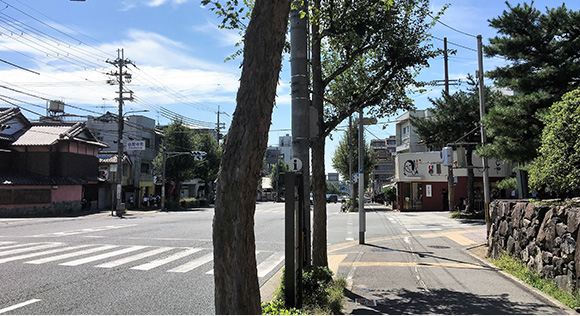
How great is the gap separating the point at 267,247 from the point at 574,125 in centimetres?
988

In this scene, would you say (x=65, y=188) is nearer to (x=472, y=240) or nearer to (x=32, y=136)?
(x=32, y=136)

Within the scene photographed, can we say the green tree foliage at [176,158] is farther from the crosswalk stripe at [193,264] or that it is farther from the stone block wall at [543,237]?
the stone block wall at [543,237]

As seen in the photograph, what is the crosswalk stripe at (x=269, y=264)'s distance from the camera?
32.3ft

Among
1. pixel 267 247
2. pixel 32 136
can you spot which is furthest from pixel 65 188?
pixel 267 247

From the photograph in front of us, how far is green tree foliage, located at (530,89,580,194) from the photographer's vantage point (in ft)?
22.9

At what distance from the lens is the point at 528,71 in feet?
43.5

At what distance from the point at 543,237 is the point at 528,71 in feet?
25.3

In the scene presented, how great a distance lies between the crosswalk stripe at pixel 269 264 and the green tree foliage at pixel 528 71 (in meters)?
7.34

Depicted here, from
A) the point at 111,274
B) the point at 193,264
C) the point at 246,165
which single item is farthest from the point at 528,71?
the point at 111,274

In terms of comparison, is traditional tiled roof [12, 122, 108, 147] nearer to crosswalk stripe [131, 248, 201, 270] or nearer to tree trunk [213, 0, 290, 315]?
crosswalk stripe [131, 248, 201, 270]

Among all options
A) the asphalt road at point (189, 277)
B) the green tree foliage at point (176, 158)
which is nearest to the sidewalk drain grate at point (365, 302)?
the asphalt road at point (189, 277)

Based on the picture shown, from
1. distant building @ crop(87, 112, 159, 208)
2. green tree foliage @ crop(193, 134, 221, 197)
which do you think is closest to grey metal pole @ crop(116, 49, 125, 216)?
distant building @ crop(87, 112, 159, 208)

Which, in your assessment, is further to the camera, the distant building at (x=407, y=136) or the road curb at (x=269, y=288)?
the distant building at (x=407, y=136)

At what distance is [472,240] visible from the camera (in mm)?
15516
